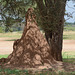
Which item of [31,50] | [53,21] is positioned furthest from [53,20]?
[31,50]

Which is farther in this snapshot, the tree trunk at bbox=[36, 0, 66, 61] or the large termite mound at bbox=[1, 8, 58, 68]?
the tree trunk at bbox=[36, 0, 66, 61]

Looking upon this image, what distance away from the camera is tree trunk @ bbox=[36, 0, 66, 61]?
10.7 m

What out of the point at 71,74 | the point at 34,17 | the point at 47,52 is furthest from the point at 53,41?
the point at 71,74

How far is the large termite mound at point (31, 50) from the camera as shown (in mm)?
10156

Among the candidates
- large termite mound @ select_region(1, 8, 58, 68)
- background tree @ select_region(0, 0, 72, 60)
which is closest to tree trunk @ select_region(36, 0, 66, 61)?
background tree @ select_region(0, 0, 72, 60)

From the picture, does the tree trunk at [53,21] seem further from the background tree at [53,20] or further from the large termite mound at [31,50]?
the large termite mound at [31,50]

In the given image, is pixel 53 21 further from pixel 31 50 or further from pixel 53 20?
pixel 31 50

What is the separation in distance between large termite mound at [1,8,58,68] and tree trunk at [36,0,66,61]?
1.82 ft

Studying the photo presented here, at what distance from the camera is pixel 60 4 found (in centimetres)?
1090

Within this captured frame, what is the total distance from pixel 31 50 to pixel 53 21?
5.69ft

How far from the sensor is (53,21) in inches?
419

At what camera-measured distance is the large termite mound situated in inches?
400

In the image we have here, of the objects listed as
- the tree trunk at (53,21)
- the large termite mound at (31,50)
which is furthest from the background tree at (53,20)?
the large termite mound at (31,50)

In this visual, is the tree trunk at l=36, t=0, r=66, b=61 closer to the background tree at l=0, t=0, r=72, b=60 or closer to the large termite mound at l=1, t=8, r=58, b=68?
the background tree at l=0, t=0, r=72, b=60
